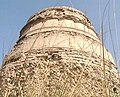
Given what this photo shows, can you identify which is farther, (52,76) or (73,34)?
(73,34)

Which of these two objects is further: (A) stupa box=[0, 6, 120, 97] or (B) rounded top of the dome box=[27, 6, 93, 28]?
(B) rounded top of the dome box=[27, 6, 93, 28]

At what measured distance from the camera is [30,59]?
5.70 meters

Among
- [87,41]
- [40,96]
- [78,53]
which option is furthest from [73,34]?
[40,96]

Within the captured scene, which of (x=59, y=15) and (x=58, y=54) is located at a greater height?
(x=59, y=15)

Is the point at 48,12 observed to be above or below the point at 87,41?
above

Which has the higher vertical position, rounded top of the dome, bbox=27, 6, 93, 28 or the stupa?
rounded top of the dome, bbox=27, 6, 93, 28

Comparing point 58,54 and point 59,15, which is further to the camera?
point 59,15

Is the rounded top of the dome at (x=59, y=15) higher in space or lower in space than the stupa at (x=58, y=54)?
higher

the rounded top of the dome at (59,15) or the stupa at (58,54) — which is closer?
the stupa at (58,54)

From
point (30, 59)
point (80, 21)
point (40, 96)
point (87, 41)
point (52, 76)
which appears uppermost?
point (80, 21)

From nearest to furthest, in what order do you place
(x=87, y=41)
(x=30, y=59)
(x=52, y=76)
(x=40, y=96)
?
1. (x=40, y=96)
2. (x=52, y=76)
3. (x=30, y=59)
4. (x=87, y=41)

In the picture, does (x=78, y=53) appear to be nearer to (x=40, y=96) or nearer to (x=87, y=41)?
(x=87, y=41)

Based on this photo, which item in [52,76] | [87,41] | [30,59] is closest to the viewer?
[52,76]

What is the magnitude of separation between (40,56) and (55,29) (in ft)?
3.41
